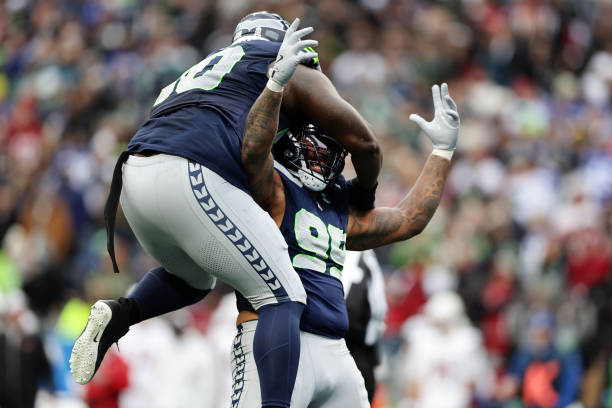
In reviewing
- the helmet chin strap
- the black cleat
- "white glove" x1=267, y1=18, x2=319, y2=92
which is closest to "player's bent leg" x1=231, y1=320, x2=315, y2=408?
the black cleat

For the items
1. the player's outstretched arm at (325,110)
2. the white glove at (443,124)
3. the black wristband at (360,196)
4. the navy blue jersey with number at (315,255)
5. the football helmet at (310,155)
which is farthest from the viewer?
the white glove at (443,124)

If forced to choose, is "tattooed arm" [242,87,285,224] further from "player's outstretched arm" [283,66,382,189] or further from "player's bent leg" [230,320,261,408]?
"player's bent leg" [230,320,261,408]

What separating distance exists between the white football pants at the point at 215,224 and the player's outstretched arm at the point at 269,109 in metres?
0.14

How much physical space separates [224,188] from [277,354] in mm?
684

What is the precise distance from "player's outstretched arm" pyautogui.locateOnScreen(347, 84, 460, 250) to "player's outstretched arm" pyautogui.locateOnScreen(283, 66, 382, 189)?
1.81ft

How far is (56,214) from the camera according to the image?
13750mm

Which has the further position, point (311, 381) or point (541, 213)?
point (541, 213)

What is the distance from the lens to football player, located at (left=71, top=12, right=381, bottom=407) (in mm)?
4152

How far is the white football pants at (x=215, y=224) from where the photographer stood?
4.15 metres

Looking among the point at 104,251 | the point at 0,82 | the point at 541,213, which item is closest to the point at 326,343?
the point at 541,213

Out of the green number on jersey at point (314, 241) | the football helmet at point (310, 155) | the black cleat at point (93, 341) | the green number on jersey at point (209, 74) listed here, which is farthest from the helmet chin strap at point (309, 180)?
the black cleat at point (93, 341)

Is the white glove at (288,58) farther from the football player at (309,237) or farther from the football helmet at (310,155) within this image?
the football helmet at (310,155)

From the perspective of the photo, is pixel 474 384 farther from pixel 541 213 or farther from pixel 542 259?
pixel 541 213

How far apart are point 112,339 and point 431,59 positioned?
35.6ft
